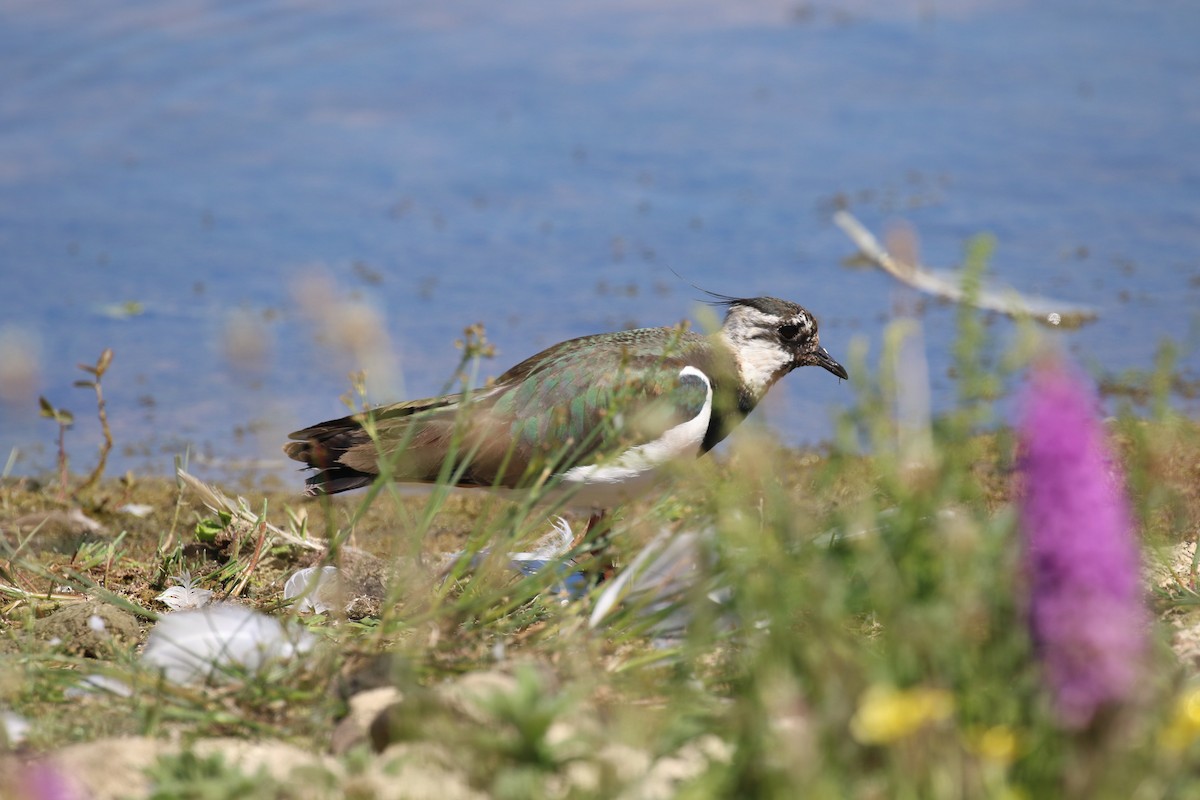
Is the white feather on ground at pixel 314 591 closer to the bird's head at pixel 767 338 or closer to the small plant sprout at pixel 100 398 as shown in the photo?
the small plant sprout at pixel 100 398

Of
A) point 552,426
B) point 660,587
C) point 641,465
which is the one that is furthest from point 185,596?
point 660,587

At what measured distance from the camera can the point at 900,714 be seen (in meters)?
2.06

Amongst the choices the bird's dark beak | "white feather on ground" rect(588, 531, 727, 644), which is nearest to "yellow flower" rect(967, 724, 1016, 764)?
"white feather on ground" rect(588, 531, 727, 644)

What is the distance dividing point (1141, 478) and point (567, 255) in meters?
5.11

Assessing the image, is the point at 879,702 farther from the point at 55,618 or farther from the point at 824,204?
the point at 824,204

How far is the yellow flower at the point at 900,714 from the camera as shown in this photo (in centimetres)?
205

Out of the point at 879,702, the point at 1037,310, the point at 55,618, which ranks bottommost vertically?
the point at 1037,310

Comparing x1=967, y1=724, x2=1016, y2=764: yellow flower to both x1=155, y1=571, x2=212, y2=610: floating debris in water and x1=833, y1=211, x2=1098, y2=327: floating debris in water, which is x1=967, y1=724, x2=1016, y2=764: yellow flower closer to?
x1=155, y1=571, x2=212, y2=610: floating debris in water

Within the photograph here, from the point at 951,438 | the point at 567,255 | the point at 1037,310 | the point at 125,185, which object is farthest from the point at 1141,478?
the point at 125,185

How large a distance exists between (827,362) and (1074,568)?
151 inches

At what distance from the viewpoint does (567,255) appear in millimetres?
7734

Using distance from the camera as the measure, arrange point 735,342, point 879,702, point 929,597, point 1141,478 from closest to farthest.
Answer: point 879,702
point 929,597
point 1141,478
point 735,342

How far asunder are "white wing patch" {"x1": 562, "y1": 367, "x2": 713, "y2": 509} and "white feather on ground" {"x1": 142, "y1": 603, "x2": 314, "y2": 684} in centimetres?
125

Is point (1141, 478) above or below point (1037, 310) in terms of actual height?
above
